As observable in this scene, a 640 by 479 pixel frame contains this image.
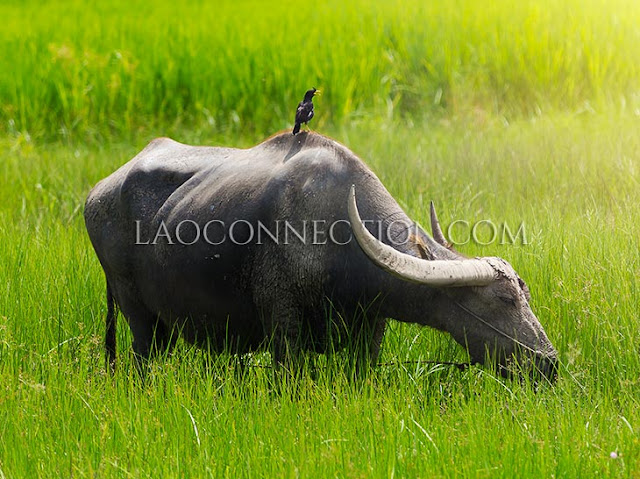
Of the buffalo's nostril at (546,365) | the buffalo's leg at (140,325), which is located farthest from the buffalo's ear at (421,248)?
the buffalo's leg at (140,325)

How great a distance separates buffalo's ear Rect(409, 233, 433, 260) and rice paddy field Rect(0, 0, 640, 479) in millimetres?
519

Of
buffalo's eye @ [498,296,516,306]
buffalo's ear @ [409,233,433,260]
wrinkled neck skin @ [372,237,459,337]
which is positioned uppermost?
buffalo's ear @ [409,233,433,260]

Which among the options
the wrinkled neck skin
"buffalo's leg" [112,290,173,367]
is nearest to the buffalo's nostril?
the wrinkled neck skin

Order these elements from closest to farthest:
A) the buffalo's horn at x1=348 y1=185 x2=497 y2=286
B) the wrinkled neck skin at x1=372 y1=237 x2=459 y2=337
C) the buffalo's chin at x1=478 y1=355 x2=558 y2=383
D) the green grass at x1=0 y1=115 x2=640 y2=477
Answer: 1. the green grass at x1=0 y1=115 x2=640 y2=477
2. the buffalo's horn at x1=348 y1=185 x2=497 y2=286
3. the buffalo's chin at x1=478 y1=355 x2=558 y2=383
4. the wrinkled neck skin at x1=372 y1=237 x2=459 y2=337

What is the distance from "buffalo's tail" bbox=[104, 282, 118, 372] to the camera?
15.6 ft

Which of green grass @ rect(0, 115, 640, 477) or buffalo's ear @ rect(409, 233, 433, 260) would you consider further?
buffalo's ear @ rect(409, 233, 433, 260)

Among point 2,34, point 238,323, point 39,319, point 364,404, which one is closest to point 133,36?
point 2,34

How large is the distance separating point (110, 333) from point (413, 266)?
1.97 meters

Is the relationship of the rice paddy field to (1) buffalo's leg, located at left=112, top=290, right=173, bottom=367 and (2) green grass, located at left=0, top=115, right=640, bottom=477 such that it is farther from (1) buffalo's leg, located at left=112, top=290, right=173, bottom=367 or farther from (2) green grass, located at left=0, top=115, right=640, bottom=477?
(1) buffalo's leg, located at left=112, top=290, right=173, bottom=367

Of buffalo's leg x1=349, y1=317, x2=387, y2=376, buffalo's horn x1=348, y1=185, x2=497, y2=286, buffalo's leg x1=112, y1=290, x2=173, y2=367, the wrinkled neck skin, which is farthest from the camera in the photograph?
buffalo's leg x1=112, y1=290, x2=173, y2=367

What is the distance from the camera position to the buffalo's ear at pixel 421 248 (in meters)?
3.67

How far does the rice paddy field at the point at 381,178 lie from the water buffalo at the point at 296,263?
0.18m

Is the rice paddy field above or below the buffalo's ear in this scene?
below

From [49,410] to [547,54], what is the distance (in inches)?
308
